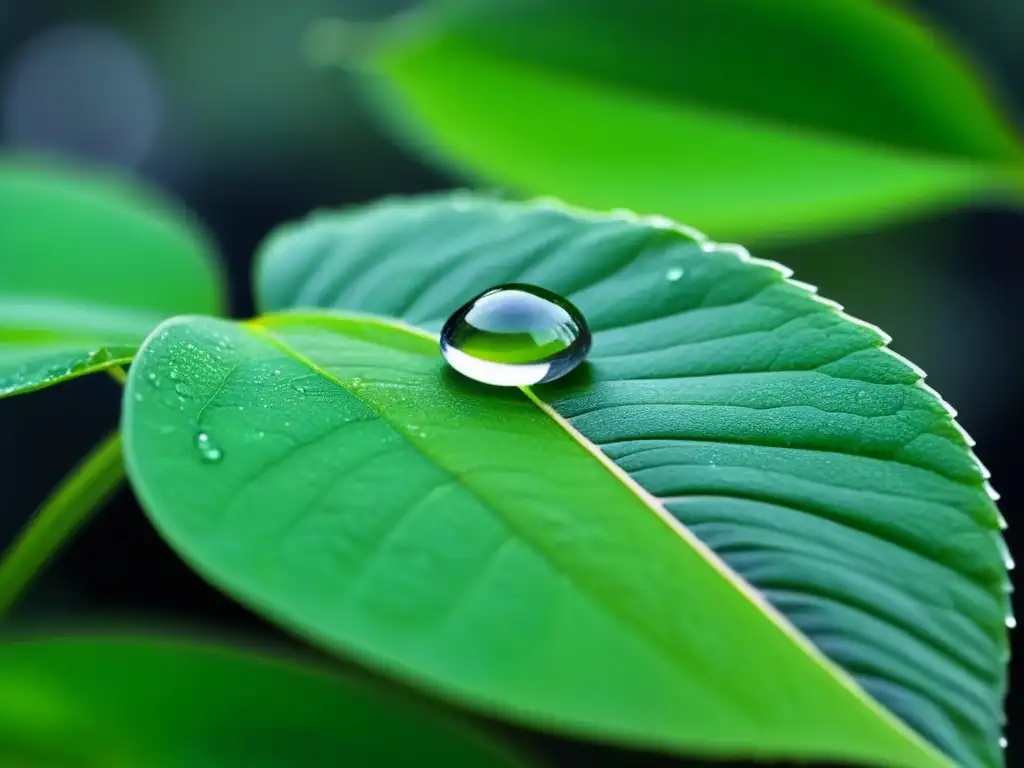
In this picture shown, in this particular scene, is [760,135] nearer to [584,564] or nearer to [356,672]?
[356,672]

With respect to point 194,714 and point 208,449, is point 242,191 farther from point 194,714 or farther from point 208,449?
point 208,449

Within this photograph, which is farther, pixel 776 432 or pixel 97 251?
pixel 97 251

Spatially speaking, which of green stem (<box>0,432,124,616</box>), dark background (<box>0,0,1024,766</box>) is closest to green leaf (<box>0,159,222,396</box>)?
green stem (<box>0,432,124,616</box>)

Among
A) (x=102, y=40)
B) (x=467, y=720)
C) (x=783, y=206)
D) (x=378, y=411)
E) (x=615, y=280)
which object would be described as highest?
(x=102, y=40)

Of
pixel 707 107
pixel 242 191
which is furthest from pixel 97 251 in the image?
pixel 242 191

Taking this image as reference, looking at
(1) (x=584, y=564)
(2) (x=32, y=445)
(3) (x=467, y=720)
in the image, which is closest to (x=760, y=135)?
(3) (x=467, y=720)

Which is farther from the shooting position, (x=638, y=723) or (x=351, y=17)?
(x=351, y=17)

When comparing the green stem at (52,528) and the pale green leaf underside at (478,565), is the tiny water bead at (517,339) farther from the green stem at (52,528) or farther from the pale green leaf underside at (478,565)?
the green stem at (52,528)
